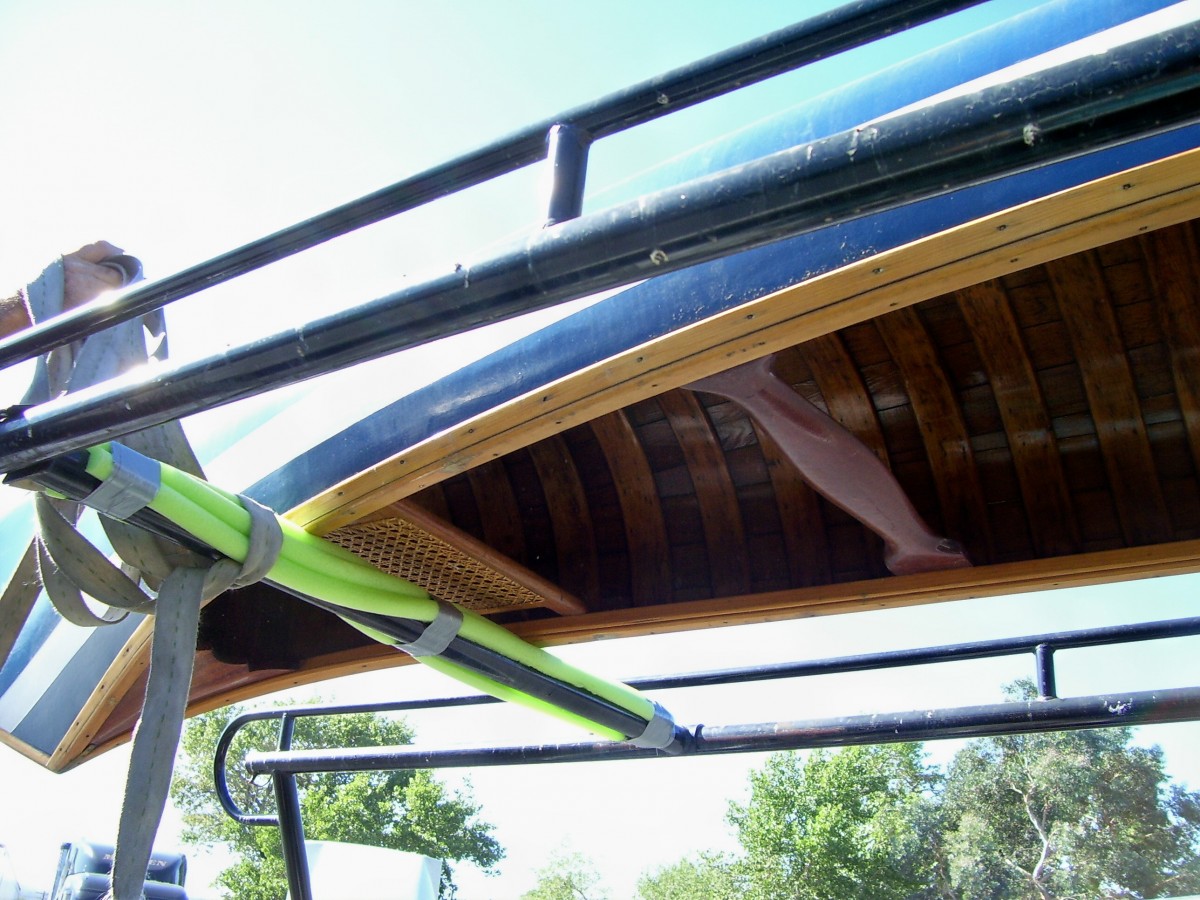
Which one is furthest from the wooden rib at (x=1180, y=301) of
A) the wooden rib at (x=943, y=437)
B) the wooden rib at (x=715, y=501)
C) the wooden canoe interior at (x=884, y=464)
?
the wooden rib at (x=715, y=501)

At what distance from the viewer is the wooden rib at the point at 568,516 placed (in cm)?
296

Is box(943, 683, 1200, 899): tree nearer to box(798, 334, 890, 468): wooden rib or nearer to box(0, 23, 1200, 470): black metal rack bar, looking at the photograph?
box(798, 334, 890, 468): wooden rib

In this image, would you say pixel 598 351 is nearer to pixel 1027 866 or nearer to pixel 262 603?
pixel 262 603

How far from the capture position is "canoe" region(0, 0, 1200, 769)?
1753 millimetres

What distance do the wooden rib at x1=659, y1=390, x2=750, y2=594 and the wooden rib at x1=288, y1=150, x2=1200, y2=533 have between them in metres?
0.73

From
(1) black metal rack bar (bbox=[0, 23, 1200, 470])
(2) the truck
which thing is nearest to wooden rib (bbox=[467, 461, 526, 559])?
(1) black metal rack bar (bbox=[0, 23, 1200, 470])

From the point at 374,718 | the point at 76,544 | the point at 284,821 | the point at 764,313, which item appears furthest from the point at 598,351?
the point at 374,718

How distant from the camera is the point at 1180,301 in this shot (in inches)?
89.5

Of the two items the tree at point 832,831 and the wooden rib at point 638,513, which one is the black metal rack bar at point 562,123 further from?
the tree at point 832,831

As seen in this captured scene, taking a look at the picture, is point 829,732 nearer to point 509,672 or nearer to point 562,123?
point 509,672

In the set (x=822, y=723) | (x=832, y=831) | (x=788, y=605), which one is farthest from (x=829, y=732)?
(x=832, y=831)

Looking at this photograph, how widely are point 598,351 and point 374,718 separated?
27.4 metres

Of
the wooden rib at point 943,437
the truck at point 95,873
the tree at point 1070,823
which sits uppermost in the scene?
the tree at point 1070,823

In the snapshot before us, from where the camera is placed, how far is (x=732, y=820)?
25.4 metres
